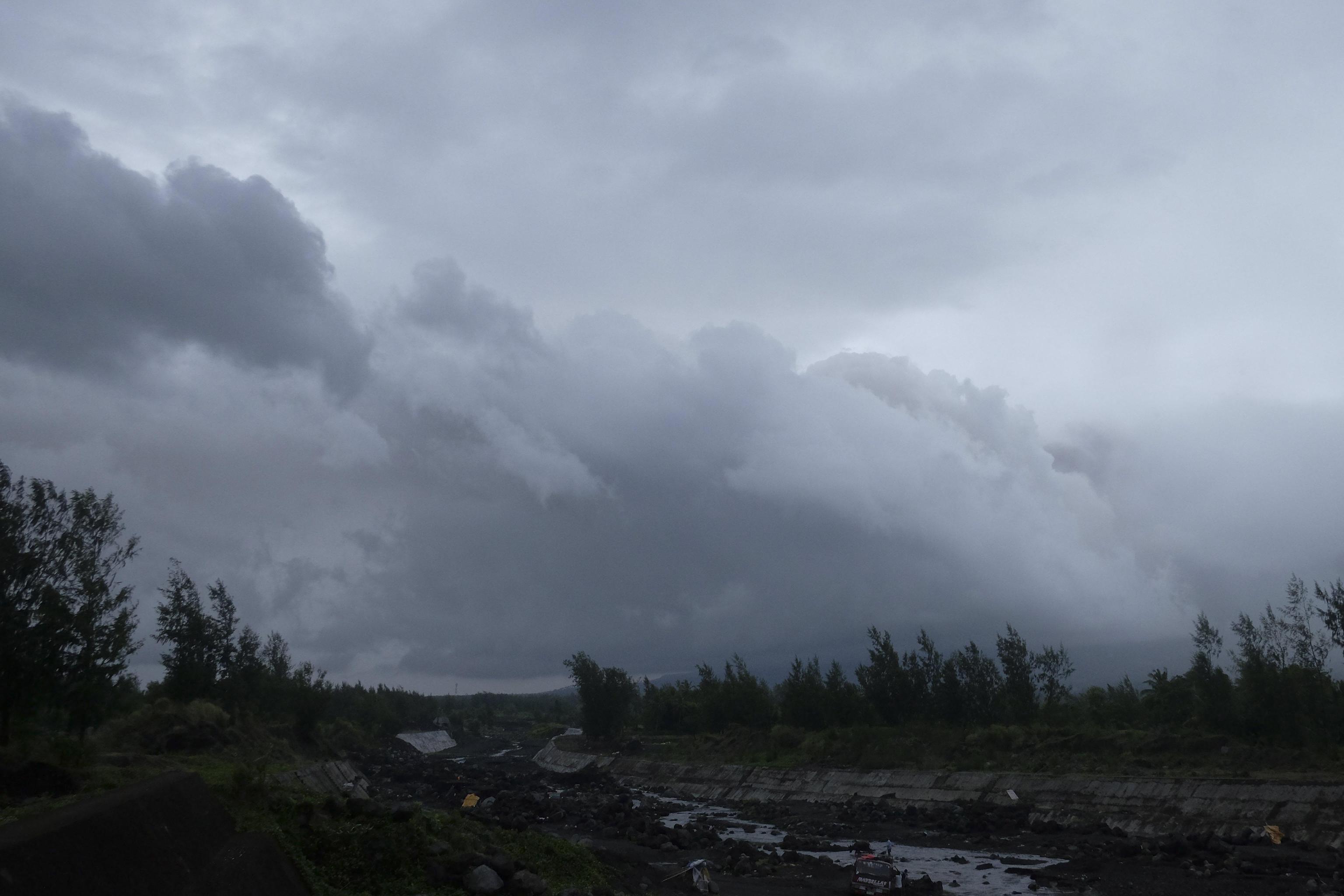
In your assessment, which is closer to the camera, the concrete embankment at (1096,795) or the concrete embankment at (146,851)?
the concrete embankment at (146,851)

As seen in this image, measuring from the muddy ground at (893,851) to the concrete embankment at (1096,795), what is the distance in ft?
4.69

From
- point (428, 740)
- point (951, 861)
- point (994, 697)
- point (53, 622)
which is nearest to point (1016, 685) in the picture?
point (994, 697)

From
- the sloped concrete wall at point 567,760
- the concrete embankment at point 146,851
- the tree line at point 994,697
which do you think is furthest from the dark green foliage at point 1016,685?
the concrete embankment at point 146,851

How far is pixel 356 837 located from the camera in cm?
2192

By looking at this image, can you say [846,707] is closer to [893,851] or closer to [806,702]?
[806,702]

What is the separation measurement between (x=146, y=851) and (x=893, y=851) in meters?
38.1

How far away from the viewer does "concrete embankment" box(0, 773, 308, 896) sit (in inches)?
527

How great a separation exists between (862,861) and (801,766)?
46.5m

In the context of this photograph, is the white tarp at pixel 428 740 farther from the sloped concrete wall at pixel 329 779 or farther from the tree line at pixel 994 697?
the sloped concrete wall at pixel 329 779

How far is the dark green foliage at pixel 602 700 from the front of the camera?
396 feet

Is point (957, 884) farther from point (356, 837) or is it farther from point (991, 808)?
point (356, 837)

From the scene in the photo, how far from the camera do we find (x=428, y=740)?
152 m

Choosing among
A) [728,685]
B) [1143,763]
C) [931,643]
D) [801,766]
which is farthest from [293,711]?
[1143,763]

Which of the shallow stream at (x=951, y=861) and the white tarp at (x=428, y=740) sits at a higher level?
the shallow stream at (x=951, y=861)
